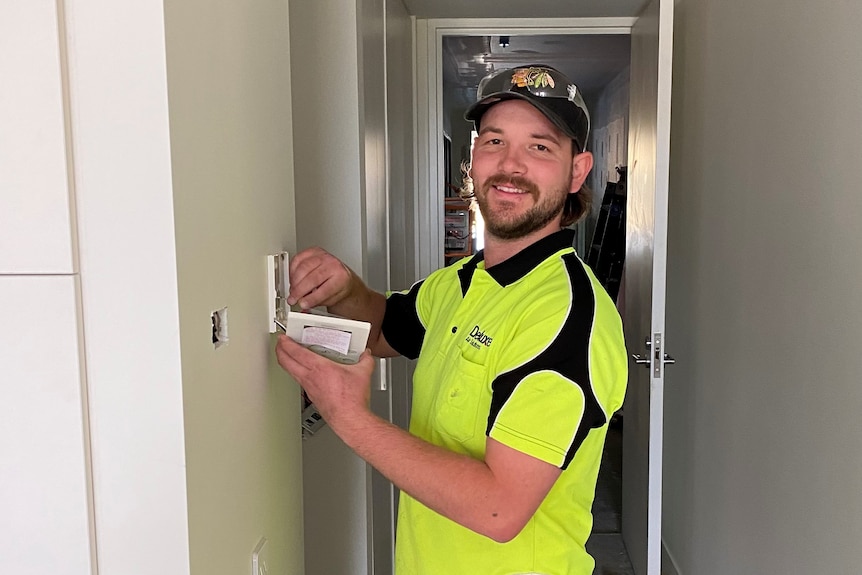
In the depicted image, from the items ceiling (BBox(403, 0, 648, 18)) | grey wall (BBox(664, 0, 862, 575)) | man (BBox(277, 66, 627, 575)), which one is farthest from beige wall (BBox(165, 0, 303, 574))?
ceiling (BBox(403, 0, 648, 18))

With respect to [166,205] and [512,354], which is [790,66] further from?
[166,205]

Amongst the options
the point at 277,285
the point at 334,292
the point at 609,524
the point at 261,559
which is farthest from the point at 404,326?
the point at 609,524

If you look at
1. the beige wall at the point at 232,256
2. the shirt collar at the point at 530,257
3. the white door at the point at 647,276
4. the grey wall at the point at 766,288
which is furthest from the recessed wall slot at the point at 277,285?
the white door at the point at 647,276

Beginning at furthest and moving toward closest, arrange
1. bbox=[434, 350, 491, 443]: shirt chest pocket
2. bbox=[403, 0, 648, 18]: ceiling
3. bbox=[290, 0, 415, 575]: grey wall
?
bbox=[403, 0, 648, 18]: ceiling
bbox=[290, 0, 415, 575]: grey wall
bbox=[434, 350, 491, 443]: shirt chest pocket

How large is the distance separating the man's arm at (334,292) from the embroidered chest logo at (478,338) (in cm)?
26

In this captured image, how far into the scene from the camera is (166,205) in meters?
0.66

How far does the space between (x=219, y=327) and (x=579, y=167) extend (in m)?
0.74

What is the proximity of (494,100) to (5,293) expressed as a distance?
82 centimetres

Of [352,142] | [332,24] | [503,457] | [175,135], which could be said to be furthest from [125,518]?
[332,24]

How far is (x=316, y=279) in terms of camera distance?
119 cm

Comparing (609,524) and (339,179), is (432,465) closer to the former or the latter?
(339,179)

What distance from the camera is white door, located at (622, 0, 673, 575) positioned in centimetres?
215

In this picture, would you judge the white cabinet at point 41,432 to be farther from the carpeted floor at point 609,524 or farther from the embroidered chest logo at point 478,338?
the carpeted floor at point 609,524

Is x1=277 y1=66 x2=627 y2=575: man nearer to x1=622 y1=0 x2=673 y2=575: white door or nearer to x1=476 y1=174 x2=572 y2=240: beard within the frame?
x1=476 y1=174 x2=572 y2=240: beard
